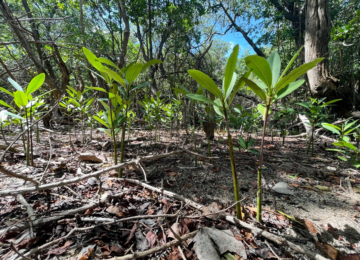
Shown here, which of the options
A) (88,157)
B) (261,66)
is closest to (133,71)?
(261,66)

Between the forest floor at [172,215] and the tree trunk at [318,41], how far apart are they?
2.62m

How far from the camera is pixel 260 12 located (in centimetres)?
741

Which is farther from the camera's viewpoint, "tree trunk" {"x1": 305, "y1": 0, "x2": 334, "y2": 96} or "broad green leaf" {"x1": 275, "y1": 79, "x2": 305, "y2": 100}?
"tree trunk" {"x1": 305, "y1": 0, "x2": 334, "y2": 96}

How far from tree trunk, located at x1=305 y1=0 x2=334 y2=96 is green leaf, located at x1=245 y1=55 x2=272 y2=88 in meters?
3.72

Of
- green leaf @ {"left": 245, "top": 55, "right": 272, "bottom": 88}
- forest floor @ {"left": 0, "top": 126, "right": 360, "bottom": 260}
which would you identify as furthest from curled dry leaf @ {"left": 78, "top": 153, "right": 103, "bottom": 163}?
green leaf @ {"left": 245, "top": 55, "right": 272, "bottom": 88}

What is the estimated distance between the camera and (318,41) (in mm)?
3371

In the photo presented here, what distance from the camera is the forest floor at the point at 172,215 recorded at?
0.62 metres

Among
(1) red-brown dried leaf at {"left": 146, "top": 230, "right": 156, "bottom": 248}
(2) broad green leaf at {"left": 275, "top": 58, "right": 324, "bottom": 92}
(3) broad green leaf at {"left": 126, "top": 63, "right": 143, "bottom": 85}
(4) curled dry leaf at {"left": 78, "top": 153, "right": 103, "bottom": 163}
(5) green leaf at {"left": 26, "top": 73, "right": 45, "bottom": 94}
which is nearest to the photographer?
(2) broad green leaf at {"left": 275, "top": 58, "right": 324, "bottom": 92}

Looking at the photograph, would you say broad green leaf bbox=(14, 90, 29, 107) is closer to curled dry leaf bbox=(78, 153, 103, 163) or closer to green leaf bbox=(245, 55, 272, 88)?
curled dry leaf bbox=(78, 153, 103, 163)

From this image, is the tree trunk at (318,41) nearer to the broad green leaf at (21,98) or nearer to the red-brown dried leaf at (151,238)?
the red-brown dried leaf at (151,238)

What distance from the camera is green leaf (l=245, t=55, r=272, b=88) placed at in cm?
59

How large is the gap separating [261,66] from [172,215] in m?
0.69

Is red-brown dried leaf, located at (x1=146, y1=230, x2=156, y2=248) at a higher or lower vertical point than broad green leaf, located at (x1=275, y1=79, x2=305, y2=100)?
lower

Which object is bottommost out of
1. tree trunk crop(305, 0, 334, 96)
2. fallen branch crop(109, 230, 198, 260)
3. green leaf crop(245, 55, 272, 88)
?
fallen branch crop(109, 230, 198, 260)
